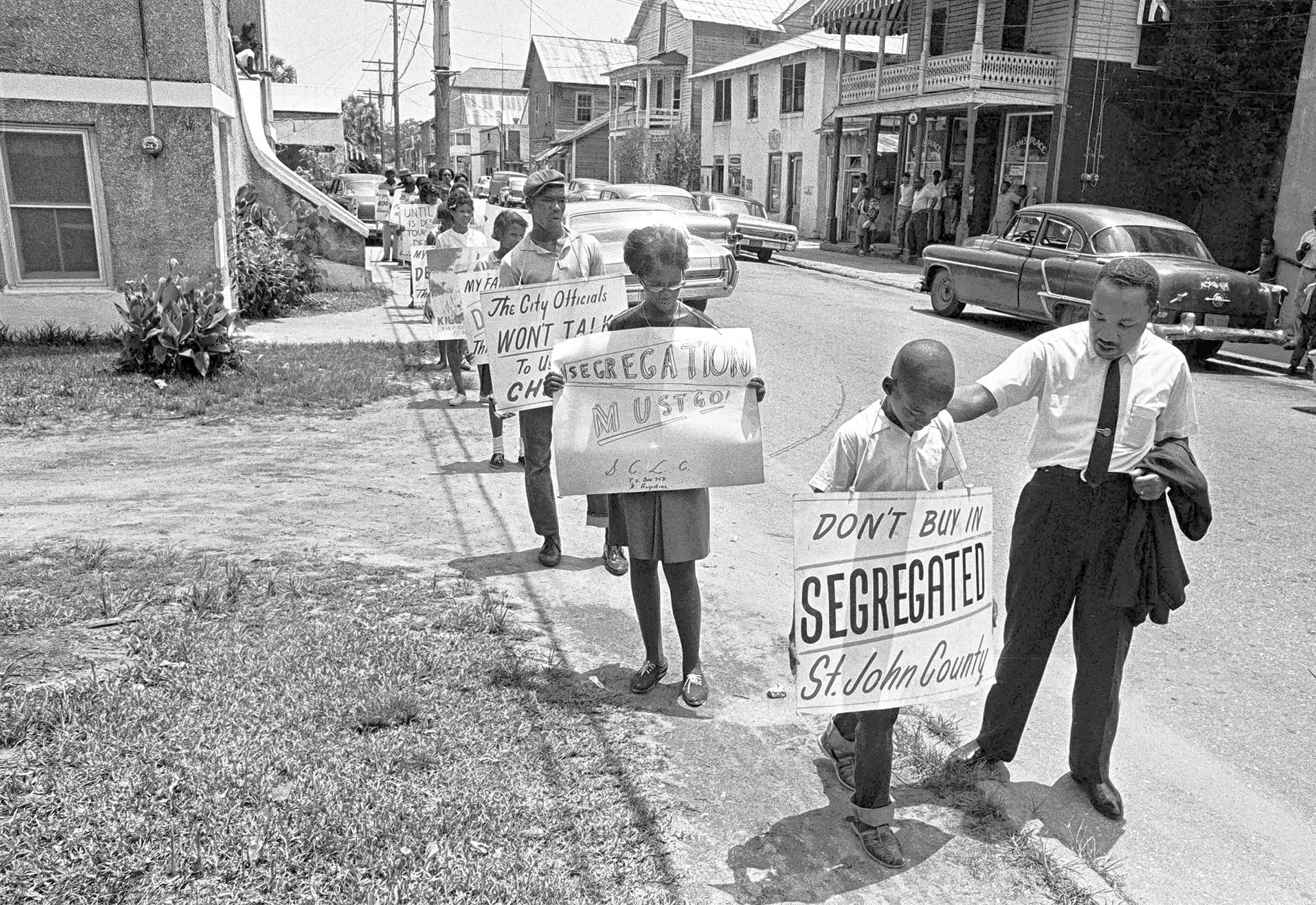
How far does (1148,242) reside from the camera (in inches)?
493

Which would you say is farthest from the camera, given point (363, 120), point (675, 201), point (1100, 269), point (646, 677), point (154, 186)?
point (363, 120)

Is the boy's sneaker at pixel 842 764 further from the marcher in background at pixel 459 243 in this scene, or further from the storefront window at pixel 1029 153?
the storefront window at pixel 1029 153

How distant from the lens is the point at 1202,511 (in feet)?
10.8

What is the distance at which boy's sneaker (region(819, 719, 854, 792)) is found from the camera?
3518 mm

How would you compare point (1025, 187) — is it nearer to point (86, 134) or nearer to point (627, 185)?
point (627, 185)

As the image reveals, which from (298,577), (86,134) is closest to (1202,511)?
(298,577)

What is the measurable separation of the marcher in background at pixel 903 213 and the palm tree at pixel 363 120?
228 feet

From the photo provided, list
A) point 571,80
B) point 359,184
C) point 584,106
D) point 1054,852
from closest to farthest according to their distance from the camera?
point 1054,852 → point 359,184 → point 571,80 → point 584,106

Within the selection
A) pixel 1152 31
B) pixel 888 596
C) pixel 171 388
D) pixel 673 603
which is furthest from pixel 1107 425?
pixel 1152 31

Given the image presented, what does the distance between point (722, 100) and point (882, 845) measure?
132 ft

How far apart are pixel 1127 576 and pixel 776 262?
76.0 ft

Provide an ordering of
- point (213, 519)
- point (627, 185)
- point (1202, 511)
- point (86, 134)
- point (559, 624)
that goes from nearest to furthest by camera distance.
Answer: point (1202, 511), point (559, 624), point (213, 519), point (86, 134), point (627, 185)

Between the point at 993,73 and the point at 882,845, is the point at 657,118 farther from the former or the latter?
the point at 882,845

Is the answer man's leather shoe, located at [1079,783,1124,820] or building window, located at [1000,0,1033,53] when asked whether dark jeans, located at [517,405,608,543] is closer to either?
man's leather shoe, located at [1079,783,1124,820]
